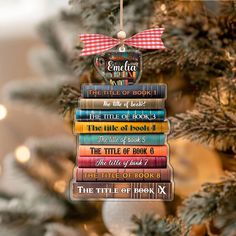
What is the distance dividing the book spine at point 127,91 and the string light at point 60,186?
0.52 ft

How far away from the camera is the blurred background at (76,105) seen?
642 millimetres

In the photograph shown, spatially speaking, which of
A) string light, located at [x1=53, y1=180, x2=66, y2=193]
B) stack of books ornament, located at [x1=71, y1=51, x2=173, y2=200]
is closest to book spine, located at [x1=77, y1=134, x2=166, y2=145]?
stack of books ornament, located at [x1=71, y1=51, x2=173, y2=200]

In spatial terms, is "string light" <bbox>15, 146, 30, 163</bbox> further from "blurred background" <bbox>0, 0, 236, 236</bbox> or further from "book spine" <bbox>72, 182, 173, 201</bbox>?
"book spine" <bbox>72, 182, 173, 201</bbox>

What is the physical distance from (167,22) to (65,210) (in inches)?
14.0

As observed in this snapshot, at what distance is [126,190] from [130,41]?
23 cm

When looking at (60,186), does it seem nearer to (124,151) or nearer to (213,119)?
(124,151)

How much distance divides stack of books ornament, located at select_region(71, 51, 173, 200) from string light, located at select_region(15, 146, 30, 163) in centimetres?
13

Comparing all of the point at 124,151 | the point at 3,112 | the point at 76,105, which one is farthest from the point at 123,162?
the point at 3,112

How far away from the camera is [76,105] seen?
66cm

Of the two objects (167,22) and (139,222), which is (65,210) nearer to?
(139,222)

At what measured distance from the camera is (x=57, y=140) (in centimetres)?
71

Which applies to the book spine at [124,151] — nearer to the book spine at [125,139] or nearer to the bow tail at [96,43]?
the book spine at [125,139]

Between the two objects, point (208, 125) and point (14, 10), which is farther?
point (14, 10)

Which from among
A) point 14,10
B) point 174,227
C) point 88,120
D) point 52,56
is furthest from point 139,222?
point 14,10
